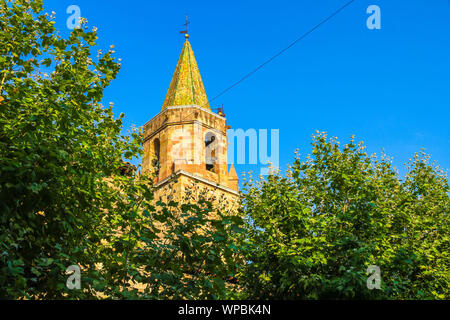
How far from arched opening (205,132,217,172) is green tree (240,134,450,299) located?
614 inches

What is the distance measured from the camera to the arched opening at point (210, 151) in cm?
3562

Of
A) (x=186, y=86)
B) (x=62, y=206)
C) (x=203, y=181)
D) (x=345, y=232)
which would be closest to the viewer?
(x=62, y=206)

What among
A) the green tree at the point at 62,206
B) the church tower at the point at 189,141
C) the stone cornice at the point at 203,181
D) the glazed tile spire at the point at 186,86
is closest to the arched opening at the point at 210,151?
the church tower at the point at 189,141

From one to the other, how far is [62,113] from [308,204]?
11.1m

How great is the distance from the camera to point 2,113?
8.38 meters

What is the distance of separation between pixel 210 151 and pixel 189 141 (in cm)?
275

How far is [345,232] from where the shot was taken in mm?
12773

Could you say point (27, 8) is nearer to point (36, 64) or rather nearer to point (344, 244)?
point (36, 64)

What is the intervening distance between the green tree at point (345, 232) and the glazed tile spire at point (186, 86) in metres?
17.3

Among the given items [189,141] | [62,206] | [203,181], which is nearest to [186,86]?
[189,141]

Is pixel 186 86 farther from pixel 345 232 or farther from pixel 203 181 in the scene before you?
pixel 345 232

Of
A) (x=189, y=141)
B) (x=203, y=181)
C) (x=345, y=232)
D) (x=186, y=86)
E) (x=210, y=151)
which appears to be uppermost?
(x=186, y=86)

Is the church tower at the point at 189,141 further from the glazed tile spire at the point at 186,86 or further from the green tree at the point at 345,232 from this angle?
the green tree at the point at 345,232

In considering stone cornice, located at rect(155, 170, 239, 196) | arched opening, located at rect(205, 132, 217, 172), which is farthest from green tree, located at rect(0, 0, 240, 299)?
arched opening, located at rect(205, 132, 217, 172)
